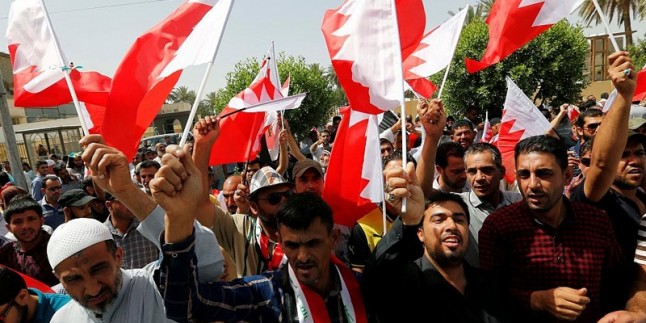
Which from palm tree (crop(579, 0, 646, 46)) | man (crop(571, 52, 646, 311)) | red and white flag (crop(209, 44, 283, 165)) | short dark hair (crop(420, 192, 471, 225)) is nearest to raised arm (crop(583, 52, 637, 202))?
man (crop(571, 52, 646, 311))

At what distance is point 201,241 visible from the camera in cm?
179

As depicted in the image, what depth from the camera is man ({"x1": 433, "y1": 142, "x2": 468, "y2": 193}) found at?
339 cm

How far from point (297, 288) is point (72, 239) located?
1.01 meters

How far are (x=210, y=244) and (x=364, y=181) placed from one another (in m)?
1.16

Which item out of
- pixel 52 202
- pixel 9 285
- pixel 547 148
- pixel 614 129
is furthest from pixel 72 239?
pixel 52 202

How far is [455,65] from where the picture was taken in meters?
17.5

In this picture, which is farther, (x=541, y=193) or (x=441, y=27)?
(x=441, y=27)

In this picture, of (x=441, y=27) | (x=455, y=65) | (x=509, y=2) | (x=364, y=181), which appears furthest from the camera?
(x=455, y=65)

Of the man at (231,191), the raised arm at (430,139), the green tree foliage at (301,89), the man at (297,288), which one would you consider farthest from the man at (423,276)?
the green tree foliage at (301,89)

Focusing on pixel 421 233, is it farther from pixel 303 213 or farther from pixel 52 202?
pixel 52 202

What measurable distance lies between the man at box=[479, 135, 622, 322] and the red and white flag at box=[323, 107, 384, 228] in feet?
2.33

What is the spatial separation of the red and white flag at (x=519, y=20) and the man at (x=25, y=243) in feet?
12.1

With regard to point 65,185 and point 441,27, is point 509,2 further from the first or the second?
point 65,185

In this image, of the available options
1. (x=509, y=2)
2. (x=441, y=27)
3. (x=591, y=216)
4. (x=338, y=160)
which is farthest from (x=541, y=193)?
(x=441, y=27)
